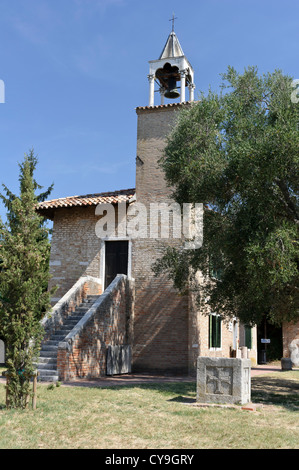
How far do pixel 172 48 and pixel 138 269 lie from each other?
10.3 m

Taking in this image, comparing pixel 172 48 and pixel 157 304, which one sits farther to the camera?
pixel 172 48

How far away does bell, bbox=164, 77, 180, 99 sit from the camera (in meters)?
19.4

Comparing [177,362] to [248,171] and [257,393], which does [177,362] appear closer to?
[257,393]

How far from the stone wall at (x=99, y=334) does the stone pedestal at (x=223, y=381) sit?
482 cm

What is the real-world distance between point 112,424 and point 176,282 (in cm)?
745

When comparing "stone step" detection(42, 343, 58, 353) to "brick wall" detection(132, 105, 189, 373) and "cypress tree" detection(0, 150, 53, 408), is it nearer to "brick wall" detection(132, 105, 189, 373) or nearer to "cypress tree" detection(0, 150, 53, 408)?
"brick wall" detection(132, 105, 189, 373)

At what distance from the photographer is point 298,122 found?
11.2 metres

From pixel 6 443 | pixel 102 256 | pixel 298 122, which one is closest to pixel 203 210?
pixel 298 122

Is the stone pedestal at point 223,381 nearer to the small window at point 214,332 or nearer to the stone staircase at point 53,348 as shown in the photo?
the stone staircase at point 53,348

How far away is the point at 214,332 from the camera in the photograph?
1870cm

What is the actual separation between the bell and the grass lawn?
44.8 feet

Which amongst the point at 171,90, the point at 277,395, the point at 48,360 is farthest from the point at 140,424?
the point at 171,90

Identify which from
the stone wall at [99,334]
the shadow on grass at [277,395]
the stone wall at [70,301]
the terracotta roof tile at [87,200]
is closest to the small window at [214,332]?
the stone wall at [99,334]

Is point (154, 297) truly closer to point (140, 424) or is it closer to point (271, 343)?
point (140, 424)
